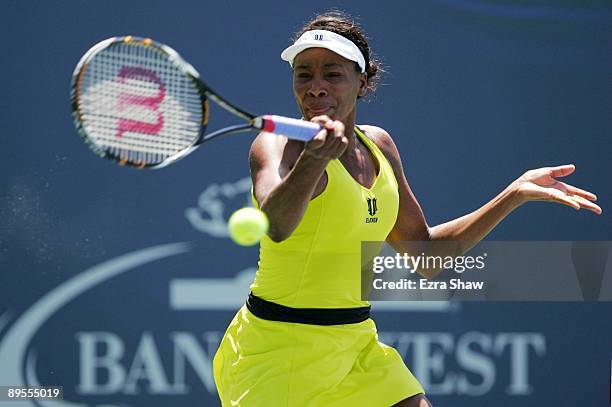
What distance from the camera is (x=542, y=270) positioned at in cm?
509

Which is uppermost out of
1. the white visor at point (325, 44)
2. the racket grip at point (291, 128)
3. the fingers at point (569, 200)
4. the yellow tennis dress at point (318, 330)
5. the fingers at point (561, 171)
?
the white visor at point (325, 44)

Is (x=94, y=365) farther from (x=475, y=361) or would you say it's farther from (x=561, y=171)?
(x=561, y=171)

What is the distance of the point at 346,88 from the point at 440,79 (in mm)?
1793

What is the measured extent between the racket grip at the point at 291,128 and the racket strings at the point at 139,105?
0.27m

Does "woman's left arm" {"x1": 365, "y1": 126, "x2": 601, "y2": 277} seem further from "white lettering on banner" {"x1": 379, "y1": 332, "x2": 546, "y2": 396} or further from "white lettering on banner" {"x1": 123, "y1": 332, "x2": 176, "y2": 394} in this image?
"white lettering on banner" {"x1": 123, "y1": 332, "x2": 176, "y2": 394}

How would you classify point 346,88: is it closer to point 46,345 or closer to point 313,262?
point 313,262

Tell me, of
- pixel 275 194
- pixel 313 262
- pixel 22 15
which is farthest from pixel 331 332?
pixel 22 15

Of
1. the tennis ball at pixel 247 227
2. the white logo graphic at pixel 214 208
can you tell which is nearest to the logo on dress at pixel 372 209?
the tennis ball at pixel 247 227

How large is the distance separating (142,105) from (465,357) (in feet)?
8.02

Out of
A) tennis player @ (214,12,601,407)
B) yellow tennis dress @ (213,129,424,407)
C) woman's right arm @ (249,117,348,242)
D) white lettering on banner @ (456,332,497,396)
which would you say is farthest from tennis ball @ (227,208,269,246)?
white lettering on banner @ (456,332,497,396)

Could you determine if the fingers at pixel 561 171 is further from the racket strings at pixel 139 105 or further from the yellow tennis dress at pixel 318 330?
the racket strings at pixel 139 105

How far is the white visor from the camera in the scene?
330cm

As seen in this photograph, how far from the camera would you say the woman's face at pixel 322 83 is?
3.29m

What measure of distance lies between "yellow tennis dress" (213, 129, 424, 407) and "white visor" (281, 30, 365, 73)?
32 centimetres
